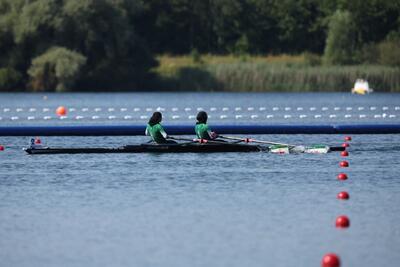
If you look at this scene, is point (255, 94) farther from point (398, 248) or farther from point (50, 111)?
point (398, 248)

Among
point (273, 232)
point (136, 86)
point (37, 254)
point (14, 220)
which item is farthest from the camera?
point (136, 86)

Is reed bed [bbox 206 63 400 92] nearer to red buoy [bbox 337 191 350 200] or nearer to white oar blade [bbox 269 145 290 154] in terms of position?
white oar blade [bbox 269 145 290 154]

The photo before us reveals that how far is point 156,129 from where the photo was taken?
2989 cm

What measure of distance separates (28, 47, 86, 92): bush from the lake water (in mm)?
37001

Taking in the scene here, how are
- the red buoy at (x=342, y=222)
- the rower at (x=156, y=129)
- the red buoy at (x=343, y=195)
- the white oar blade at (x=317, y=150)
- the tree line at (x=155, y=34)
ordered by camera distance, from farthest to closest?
the tree line at (x=155, y=34), the white oar blade at (x=317, y=150), the rower at (x=156, y=129), the red buoy at (x=343, y=195), the red buoy at (x=342, y=222)

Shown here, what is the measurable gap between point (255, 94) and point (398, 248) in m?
55.5

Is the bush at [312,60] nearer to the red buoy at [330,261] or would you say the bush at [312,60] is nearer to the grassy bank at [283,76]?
the grassy bank at [283,76]

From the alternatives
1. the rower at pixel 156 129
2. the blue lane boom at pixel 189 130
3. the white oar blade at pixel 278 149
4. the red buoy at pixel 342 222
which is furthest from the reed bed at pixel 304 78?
the red buoy at pixel 342 222

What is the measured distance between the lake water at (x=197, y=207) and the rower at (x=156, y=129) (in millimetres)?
592

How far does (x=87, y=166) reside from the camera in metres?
28.4

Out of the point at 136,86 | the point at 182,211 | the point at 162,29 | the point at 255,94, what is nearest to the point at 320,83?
the point at 255,94

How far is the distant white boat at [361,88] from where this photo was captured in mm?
72625

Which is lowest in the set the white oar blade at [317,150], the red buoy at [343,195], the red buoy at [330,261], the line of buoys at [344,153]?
the red buoy at [330,261]

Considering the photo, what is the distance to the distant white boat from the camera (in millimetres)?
72625
